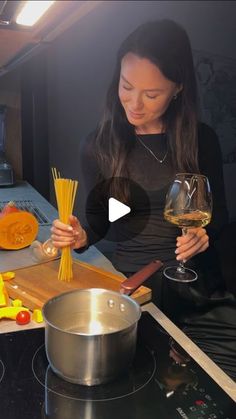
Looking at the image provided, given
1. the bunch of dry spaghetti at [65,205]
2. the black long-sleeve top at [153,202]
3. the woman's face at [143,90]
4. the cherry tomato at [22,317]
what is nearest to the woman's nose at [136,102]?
the woman's face at [143,90]

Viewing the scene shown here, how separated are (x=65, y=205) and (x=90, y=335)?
35 cm

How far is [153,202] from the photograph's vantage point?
41.1 inches

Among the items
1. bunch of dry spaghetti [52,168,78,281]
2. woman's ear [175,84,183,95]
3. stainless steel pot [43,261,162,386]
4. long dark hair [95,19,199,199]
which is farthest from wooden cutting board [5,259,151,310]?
woman's ear [175,84,183,95]

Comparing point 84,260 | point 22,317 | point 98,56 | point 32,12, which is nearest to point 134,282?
point 22,317

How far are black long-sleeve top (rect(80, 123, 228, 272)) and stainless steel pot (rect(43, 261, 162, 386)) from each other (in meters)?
0.42

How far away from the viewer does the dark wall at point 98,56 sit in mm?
687

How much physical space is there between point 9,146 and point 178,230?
1070 millimetres

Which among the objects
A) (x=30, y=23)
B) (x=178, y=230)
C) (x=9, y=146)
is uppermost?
(x=30, y=23)

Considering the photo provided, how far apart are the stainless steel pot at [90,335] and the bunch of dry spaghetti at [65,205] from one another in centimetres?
21

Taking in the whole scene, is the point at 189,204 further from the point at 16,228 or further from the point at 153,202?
the point at 16,228

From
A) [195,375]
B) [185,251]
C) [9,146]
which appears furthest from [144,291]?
[9,146]

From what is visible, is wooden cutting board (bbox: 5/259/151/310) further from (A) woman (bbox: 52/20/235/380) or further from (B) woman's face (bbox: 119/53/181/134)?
(B) woman's face (bbox: 119/53/181/134)

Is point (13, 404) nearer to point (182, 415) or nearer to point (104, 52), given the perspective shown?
point (182, 415)

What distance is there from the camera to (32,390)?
54cm
